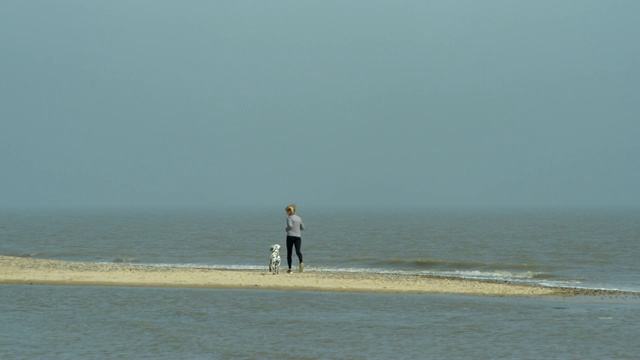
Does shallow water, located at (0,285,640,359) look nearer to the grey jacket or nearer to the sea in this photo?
the sea

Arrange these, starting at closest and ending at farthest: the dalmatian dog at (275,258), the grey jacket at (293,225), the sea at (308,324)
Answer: the sea at (308,324), the grey jacket at (293,225), the dalmatian dog at (275,258)

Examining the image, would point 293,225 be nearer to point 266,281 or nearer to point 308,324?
point 266,281

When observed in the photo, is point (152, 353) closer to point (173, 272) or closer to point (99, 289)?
point (99, 289)

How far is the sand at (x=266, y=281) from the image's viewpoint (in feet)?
82.1

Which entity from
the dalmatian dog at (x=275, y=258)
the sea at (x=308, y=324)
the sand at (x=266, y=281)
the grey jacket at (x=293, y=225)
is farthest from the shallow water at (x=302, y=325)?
the dalmatian dog at (x=275, y=258)

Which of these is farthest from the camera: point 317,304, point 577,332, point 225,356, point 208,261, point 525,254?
point 525,254

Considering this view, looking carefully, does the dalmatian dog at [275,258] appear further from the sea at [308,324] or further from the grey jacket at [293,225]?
the sea at [308,324]

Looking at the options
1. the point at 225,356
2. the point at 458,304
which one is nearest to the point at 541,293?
the point at 458,304

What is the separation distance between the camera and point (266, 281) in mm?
26078

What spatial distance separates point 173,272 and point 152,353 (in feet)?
44.9

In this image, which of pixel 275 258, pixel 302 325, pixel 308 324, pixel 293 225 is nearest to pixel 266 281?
pixel 293 225

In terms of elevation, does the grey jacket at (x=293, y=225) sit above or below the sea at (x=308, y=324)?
above

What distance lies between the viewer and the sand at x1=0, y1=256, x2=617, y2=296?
2503 centimetres

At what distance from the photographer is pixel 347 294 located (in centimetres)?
2414
